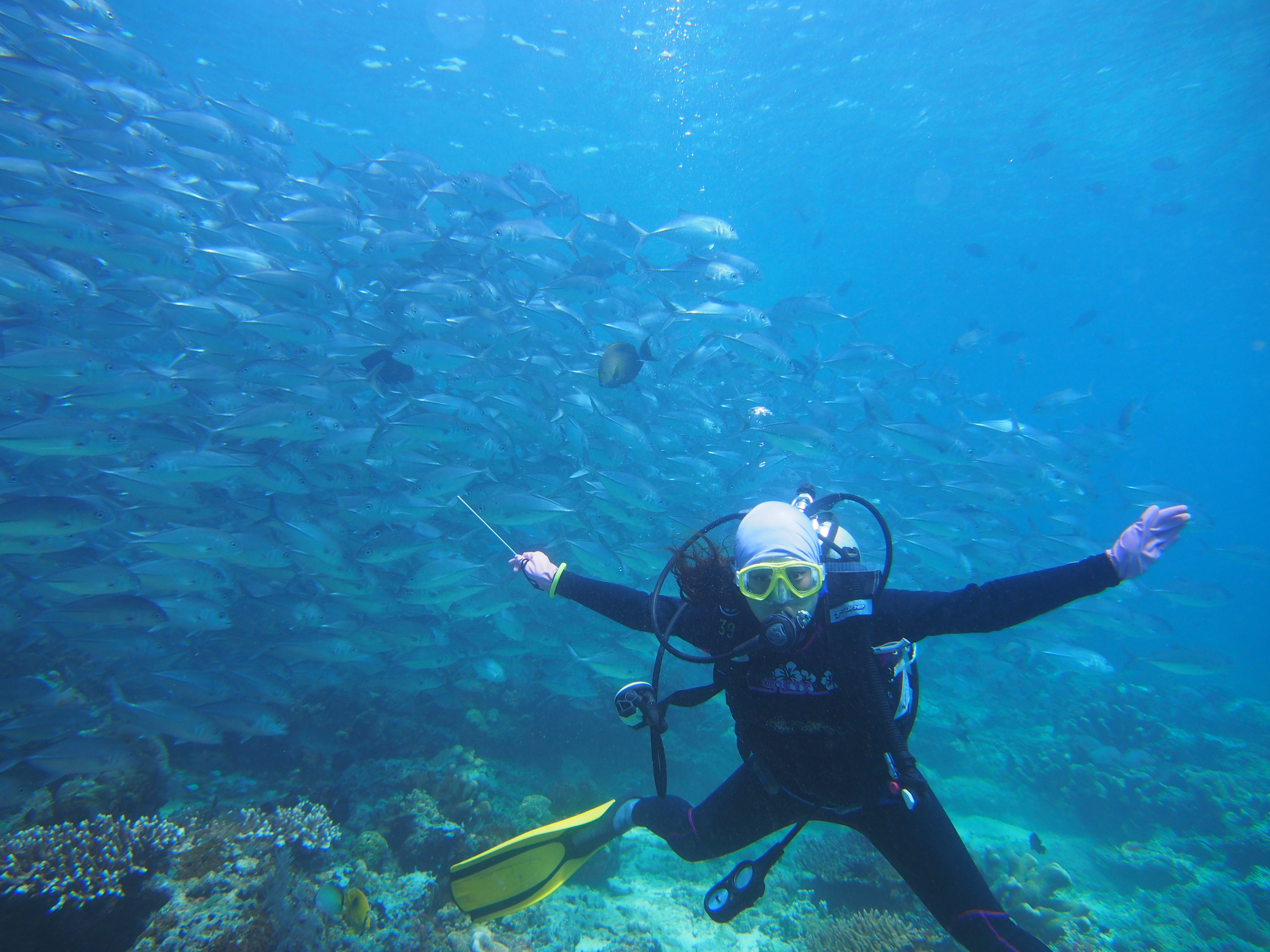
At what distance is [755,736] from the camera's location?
262cm

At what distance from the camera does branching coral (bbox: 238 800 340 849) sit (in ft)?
13.9

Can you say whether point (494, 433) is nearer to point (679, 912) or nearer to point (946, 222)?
point (679, 912)

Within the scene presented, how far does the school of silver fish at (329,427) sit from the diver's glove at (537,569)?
2.67 m

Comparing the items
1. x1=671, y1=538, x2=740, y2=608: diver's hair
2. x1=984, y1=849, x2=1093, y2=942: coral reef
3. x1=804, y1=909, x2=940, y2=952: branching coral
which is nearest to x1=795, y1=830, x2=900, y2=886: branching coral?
x1=804, y1=909, x2=940, y2=952: branching coral

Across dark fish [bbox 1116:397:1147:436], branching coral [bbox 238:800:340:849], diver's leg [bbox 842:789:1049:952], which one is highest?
dark fish [bbox 1116:397:1147:436]

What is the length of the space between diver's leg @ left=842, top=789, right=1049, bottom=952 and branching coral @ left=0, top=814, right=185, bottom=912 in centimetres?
448

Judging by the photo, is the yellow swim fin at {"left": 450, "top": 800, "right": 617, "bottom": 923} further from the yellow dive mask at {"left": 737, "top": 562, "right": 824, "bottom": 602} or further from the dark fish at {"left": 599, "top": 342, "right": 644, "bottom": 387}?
the dark fish at {"left": 599, "top": 342, "right": 644, "bottom": 387}

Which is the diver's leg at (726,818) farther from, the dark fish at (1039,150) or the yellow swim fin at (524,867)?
the dark fish at (1039,150)

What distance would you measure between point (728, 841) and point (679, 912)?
3239mm

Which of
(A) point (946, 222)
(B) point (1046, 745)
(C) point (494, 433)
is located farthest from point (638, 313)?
(A) point (946, 222)

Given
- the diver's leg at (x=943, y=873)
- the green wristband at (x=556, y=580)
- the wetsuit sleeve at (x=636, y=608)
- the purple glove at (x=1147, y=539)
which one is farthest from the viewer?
the green wristband at (x=556, y=580)

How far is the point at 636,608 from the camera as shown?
3.01 m

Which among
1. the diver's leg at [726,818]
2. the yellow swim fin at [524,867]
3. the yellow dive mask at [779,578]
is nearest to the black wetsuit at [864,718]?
the diver's leg at [726,818]

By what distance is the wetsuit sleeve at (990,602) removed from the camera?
2.16 metres
